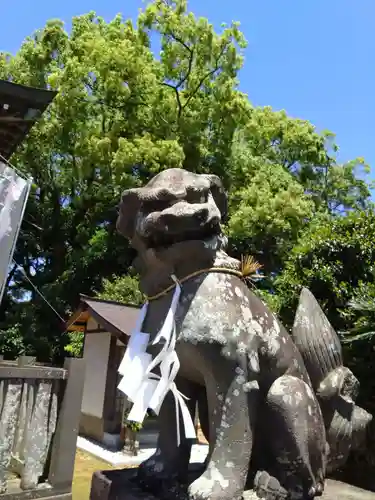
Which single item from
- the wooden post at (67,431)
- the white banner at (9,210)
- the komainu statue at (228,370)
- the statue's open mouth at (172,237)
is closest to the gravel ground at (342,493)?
the komainu statue at (228,370)

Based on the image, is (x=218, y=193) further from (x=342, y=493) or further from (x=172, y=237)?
(x=342, y=493)

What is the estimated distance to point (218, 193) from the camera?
2316 mm

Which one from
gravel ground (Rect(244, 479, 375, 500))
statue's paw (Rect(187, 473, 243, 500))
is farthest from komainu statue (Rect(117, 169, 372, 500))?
gravel ground (Rect(244, 479, 375, 500))

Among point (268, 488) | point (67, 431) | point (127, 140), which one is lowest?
point (67, 431)

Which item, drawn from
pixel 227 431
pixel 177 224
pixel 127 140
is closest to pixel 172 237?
pixel 177 224

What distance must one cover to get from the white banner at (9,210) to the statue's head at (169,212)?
3.10m

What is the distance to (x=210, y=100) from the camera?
13.6 meters

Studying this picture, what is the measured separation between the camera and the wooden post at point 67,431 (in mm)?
3469

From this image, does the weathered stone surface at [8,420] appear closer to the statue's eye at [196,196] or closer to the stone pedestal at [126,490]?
the stone pedestal at [126,490]

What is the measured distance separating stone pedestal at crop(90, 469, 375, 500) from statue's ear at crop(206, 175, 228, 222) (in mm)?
1236

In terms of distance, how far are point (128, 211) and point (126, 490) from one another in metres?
1.19

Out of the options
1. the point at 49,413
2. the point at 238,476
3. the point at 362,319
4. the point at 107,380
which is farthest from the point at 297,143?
the point at 238,476

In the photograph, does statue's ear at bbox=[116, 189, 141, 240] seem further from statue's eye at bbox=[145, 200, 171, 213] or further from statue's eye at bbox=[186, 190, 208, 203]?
statue's eye at bbox=[186, 190, 208, 203]

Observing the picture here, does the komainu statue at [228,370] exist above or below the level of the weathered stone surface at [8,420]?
above
